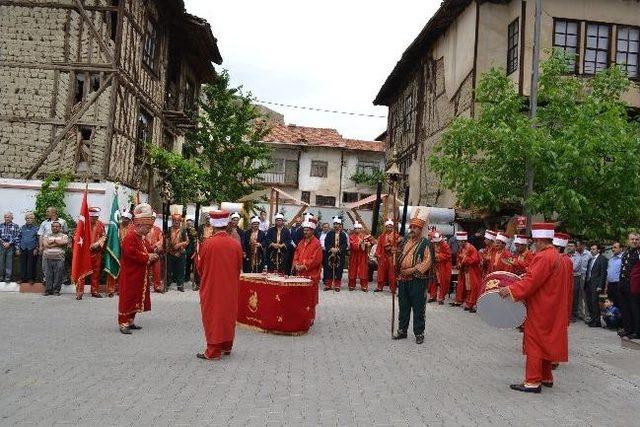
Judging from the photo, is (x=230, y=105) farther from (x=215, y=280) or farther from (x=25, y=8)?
(x=215, y=280)

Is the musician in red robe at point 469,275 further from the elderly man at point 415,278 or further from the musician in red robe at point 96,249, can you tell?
the musician in red robe at point 96,249

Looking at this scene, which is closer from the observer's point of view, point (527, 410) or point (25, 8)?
point (527, 410)

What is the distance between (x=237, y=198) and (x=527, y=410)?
20.8 meters

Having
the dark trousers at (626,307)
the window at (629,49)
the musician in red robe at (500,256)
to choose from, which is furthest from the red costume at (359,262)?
the window at (629,49)

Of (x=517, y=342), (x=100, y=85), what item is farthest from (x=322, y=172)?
(x=517, y=342)

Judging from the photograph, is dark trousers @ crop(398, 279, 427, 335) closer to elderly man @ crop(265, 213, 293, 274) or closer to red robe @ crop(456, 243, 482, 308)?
red robe @ crop(456, 243, 482, 308)

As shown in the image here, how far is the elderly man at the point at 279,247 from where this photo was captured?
17375 mm

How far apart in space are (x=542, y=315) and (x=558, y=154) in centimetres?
867

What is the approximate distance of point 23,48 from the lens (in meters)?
18.6

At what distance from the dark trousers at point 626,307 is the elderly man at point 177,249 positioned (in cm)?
994

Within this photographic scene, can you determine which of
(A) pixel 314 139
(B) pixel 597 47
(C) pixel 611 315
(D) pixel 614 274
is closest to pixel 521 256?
(D) pixel 614 274

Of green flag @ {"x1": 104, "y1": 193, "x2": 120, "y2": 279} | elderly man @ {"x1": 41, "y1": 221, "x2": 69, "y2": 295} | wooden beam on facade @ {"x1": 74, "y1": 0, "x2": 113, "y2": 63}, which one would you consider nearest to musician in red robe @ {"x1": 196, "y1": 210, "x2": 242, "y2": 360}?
green flag @ {"x1": 104, "y1": 193, "x2": 120, "y2": 279}

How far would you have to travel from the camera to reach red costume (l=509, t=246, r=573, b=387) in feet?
24.2

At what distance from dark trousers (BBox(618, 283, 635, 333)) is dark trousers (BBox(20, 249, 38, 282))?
12.4 m
